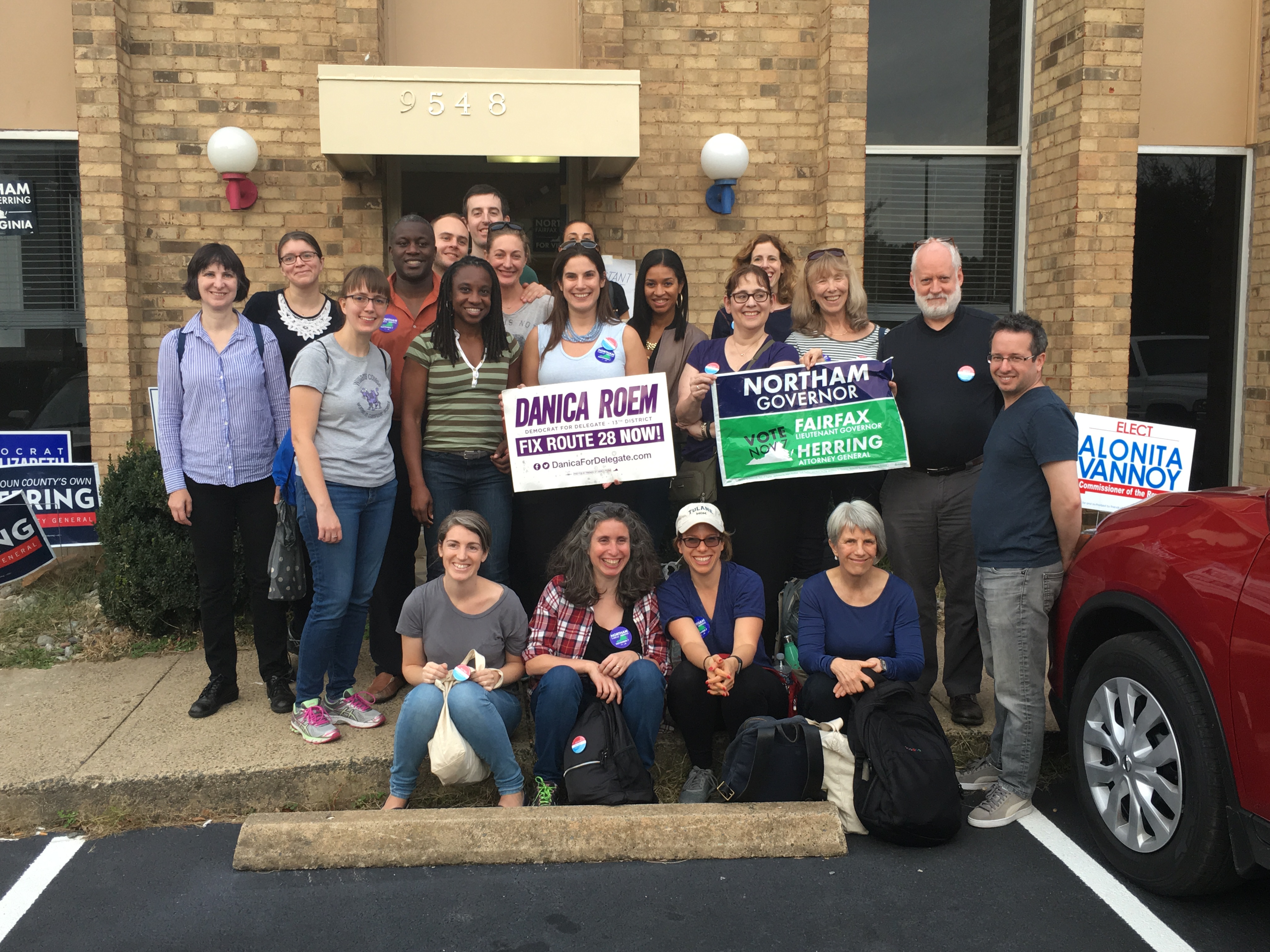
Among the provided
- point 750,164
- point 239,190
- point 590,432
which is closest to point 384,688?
point 590,432

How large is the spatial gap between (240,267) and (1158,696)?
406cm

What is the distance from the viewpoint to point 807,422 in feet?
16.1

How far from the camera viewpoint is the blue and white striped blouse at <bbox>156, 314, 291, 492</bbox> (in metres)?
4.54

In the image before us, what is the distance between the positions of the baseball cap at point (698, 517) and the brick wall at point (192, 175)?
4027 millimetres

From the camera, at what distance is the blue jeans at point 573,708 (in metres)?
4.14

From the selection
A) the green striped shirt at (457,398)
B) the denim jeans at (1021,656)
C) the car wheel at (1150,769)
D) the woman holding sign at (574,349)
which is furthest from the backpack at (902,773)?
the green striped shirt at (457,398)

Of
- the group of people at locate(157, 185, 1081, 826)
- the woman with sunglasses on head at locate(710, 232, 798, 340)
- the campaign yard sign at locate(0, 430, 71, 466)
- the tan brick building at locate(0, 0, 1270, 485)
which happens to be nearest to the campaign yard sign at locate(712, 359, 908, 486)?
the group of people at locate(157, 185, 1081, 826)

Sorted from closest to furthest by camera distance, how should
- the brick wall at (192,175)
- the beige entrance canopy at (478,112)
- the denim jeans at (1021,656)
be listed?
the denim jeans at (1021,656) → the beige entrance canopy at (478,112) → the brick wall at (192,175)

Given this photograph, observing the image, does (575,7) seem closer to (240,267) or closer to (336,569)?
(240,267)

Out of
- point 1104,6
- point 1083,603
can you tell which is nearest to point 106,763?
point 1083,603

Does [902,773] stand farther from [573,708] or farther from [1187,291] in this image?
[1187,291]

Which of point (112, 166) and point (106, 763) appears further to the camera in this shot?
point (112, 166)

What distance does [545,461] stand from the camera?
15.7 feet

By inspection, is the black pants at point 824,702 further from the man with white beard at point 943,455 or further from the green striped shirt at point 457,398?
the green striped shirt at point 457,398
